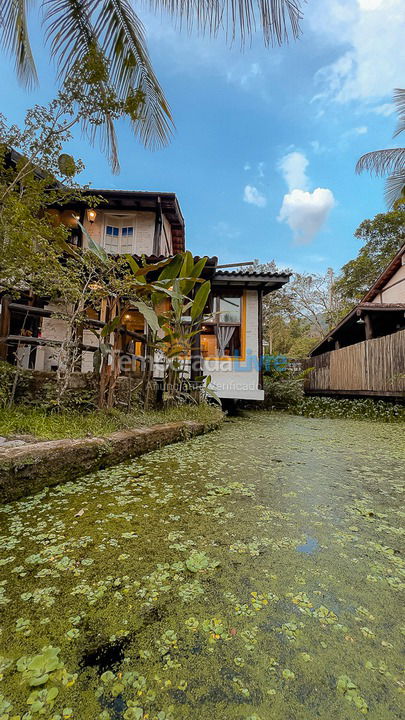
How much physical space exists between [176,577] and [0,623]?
Answer: 1.68 ft

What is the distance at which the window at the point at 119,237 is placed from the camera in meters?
7.75

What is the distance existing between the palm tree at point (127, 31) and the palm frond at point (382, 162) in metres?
7.60

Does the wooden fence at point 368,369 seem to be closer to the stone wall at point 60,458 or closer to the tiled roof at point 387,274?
the tiled roof at point 387,274

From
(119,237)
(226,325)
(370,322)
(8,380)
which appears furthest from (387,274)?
(8,380)

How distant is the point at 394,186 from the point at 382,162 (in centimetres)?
77

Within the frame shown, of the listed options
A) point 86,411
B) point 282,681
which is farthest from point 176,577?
point 86,411

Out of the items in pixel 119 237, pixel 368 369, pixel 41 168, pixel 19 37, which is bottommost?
pixel 368 369

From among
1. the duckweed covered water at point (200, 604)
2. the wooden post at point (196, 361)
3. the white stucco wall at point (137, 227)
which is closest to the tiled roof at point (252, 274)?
the wooden post at point (196, 361)

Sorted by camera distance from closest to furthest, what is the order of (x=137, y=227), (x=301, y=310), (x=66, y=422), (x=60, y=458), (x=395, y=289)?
(x=60, y=458)
(x=66, y=422)
(x=137, y=227)
(x=395, y=289)
(x=301, y=310)

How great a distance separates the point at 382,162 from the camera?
804cm

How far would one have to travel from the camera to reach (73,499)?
1617 millimetres

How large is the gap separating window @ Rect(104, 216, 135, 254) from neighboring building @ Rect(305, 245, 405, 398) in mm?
6442

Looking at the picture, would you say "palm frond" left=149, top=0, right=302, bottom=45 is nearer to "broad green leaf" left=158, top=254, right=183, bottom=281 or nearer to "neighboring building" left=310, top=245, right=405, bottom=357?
"broad green leaf" left=158, top=254, right=183, bottom=281

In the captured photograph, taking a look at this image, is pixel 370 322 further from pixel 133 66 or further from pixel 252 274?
pixel 133 66
